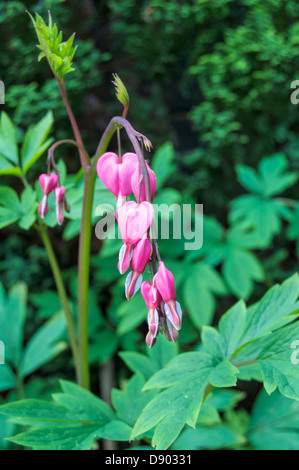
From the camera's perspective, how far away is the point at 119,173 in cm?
63

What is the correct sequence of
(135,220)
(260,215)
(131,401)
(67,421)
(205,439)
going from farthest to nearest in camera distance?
1. (260,215)
2. (205,439)
3. (131,401)
4. (67,421)
5. (135,220)

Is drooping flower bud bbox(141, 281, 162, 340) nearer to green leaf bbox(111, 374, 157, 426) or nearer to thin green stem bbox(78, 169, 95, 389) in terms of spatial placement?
thin green stem bbox(78, 169, 95, 389)

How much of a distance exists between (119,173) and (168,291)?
0.59 ft

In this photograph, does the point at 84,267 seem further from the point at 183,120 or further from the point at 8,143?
the point at 183,120

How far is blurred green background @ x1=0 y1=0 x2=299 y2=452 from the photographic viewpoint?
1446mm

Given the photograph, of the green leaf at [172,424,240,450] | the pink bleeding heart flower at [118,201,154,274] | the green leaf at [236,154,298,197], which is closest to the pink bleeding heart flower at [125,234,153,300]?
the pink bleeding heart flower at [118,201,154,274]

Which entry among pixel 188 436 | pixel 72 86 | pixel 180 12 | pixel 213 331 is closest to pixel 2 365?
pixel 188 436

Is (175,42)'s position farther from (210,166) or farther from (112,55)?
(210,166)

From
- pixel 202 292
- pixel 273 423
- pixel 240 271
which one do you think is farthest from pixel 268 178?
pixel 273 423

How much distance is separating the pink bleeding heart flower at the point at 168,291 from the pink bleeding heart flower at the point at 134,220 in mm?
53

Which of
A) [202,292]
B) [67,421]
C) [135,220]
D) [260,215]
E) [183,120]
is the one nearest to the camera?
[135,220]

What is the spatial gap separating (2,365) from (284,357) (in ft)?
2.51

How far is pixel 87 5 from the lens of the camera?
1624 millimetres

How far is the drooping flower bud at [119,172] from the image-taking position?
63cm
